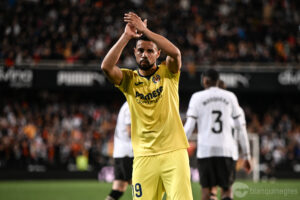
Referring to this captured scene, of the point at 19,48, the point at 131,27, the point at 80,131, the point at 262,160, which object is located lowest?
the point at 262,160

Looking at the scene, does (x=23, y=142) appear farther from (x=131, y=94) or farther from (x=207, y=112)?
(x=131, y=94)

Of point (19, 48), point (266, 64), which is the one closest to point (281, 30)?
point (266, 64)

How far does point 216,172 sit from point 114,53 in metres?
2.85

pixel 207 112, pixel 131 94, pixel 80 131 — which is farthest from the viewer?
pixel 80 131

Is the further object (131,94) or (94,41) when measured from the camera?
(94,41)

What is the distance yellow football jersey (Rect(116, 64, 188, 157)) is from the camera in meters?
4.40

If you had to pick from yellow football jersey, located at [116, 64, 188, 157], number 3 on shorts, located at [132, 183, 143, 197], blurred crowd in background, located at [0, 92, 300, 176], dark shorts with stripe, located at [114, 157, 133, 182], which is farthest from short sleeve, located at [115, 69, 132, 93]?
blurred crowd in background, located at [0, 92, 300, 176]

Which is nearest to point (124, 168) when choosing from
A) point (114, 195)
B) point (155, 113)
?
point (114, 195)

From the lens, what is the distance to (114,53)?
13.9 ft

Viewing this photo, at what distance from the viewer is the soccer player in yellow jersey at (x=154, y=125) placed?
14.1ft

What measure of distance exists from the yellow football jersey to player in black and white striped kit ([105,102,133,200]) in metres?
3.12

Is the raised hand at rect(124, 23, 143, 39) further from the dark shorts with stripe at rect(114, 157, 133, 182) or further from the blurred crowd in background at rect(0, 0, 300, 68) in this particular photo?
the blurred crowd in background at rect(0, 0, 300, 68)

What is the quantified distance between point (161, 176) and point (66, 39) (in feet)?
62.6

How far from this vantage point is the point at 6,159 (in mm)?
19250
